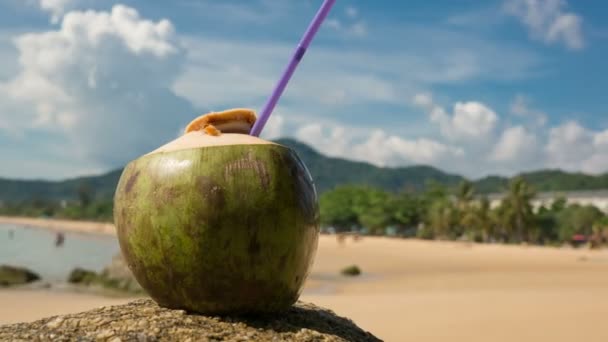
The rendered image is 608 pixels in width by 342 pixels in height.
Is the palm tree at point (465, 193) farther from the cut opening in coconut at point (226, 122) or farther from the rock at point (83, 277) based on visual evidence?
the cut opening in coconut at point (226, 122)

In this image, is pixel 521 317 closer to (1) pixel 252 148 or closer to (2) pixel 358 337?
(2) pixel 358 337

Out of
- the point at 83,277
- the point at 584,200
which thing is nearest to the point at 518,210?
the point at 584,200

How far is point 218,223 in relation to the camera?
5535 mm

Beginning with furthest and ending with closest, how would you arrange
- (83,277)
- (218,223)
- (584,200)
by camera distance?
(584,200)
(83,277)
(218,223)

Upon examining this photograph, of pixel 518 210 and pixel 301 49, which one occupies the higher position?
pixel 301 49

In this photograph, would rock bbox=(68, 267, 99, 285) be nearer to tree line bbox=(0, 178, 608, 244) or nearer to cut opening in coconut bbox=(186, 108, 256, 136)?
cut opening in coconut bbox=(186, 108, 256, 136)

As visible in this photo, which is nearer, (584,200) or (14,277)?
(14,277)

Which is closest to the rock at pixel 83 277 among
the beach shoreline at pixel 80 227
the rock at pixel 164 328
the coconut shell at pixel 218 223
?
the rock at pixel 164 328

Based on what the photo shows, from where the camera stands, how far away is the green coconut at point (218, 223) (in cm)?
557

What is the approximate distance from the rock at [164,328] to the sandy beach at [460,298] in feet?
23.8

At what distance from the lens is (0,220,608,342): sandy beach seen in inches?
554

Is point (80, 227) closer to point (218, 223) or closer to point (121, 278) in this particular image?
point (121, 278)

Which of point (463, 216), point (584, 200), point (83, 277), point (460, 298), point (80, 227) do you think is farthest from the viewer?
point (80, 227)

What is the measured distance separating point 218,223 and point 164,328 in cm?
105
